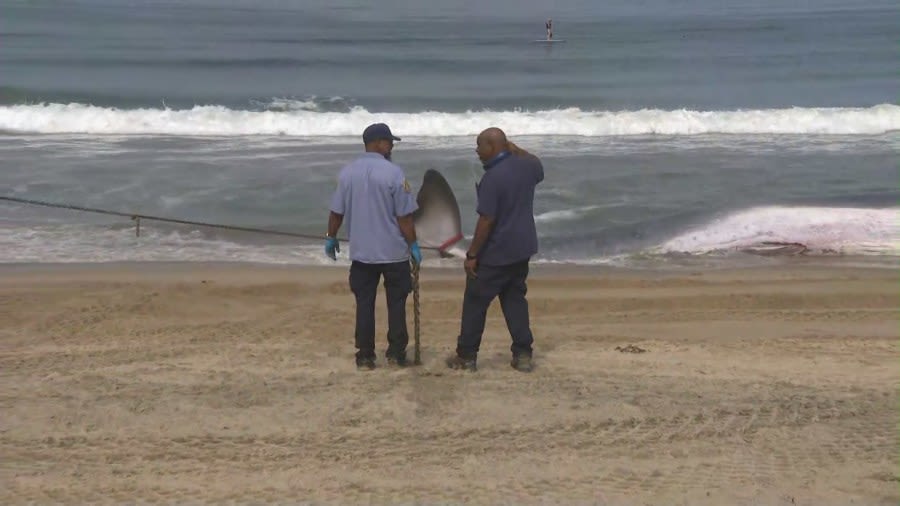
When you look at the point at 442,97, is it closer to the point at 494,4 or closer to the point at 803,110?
the point at 803,110

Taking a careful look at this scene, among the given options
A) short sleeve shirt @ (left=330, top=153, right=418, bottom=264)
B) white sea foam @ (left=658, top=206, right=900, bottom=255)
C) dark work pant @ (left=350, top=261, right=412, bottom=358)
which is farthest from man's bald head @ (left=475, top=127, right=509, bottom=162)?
white sea foam @ (left=658, top=206, right=900, bottom=255)

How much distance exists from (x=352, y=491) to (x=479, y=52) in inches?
1299

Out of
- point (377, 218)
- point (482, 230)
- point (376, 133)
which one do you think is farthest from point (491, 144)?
point (377, 218)

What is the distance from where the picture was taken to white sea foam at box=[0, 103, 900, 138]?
20641 mm

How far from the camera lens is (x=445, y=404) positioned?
541cm

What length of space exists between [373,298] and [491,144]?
3.69 ft

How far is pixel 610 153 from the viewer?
17.1 metres

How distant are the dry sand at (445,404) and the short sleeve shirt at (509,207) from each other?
73cm

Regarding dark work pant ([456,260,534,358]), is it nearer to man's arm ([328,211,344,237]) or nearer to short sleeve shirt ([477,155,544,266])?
short sleeve shirt ([477,155,544,266])

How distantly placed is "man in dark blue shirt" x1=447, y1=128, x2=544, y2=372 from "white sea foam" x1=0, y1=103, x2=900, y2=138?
14689 millimetres

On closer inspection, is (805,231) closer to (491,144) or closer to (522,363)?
(522,363)

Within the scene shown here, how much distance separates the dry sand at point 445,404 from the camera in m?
4.43

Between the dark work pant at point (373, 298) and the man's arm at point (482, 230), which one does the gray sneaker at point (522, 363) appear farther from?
the man's arm at point (482, 230)

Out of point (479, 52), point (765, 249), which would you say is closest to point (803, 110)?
point (765, 249)
